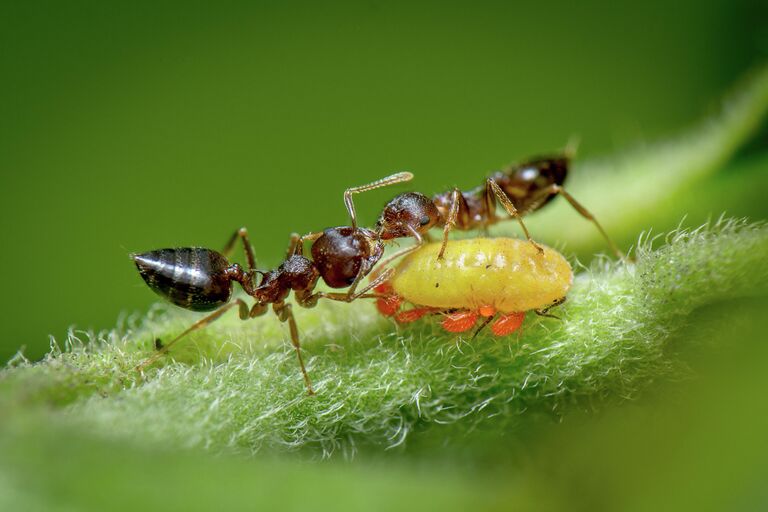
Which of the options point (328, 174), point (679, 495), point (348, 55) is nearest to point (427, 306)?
point (679, 495)

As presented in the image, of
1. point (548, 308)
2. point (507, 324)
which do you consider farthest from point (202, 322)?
point (548, 308)

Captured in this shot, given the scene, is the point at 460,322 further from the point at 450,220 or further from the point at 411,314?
the point at 450,220

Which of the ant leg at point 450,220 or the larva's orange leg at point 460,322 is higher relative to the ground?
the ant leg at point 450,220

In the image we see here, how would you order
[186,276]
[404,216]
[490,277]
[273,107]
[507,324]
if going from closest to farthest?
[507,324]
[490,277]
[186,276]
[404,216]
[273,107]

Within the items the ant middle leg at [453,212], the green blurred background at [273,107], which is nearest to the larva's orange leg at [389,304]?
the ant middle leg at [453,212]

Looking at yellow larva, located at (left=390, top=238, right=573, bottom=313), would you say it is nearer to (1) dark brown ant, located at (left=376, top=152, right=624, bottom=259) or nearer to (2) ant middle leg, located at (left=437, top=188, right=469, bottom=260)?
(2) ant middle leg, located at (left=437, top=188, right=469, bottom=260)

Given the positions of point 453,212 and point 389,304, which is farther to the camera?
point 453,212

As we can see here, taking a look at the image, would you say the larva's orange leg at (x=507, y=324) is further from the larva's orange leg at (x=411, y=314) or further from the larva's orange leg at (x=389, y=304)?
the larva's orange leg at (x=389, y=304)
